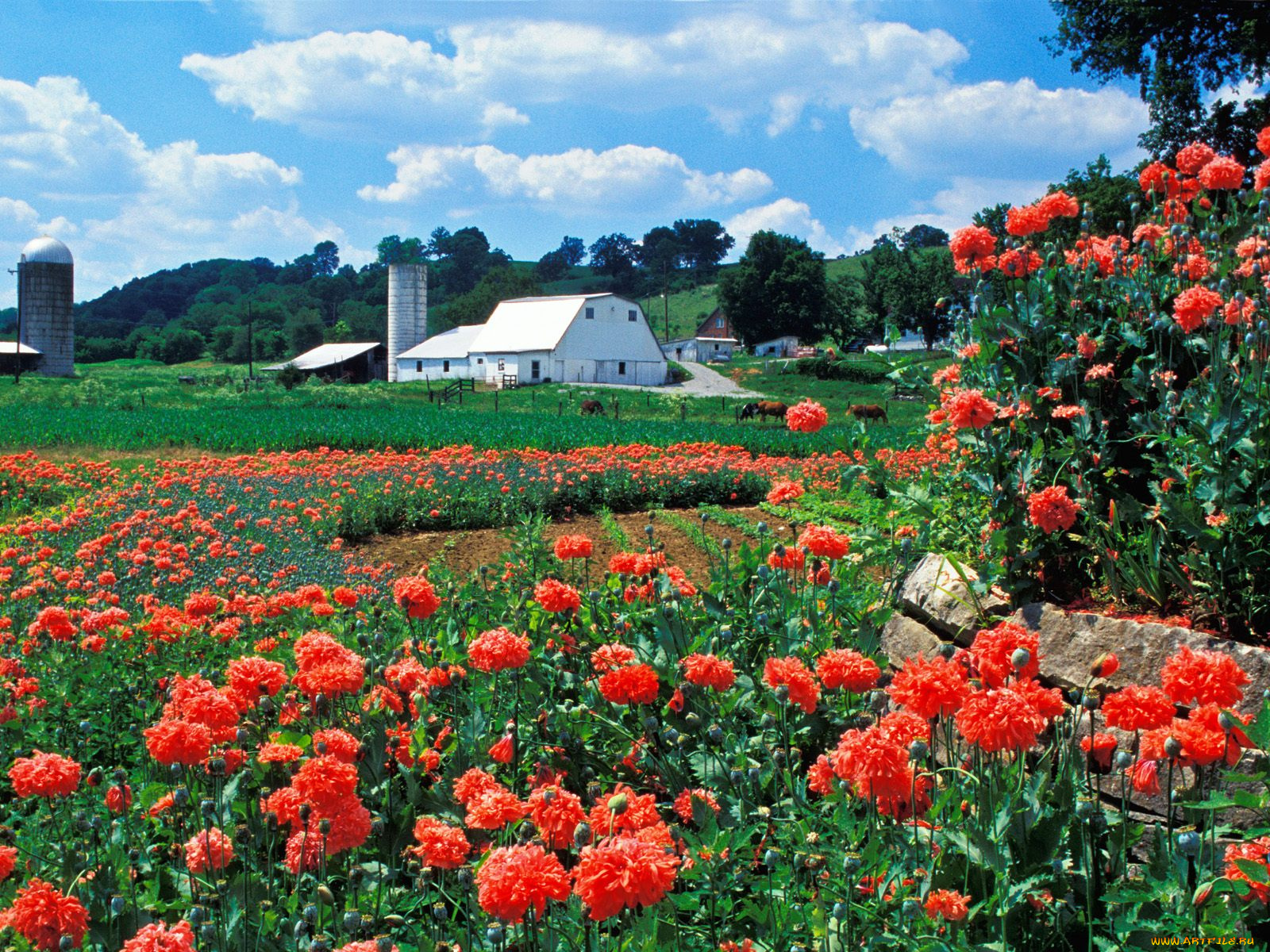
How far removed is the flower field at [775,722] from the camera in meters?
2.16

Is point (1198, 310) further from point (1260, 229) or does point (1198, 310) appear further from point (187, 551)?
point (187, 551)

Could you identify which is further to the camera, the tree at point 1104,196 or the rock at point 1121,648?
the tree at point 1104,196

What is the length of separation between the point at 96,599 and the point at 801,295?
75526mm

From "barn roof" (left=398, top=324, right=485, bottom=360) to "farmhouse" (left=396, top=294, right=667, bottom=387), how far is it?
0.22ft

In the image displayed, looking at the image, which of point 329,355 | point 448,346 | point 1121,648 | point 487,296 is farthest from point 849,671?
point 487,296

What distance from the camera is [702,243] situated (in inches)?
5492

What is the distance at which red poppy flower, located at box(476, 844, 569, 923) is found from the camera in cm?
173

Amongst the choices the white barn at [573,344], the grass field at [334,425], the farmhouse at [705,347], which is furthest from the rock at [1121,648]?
the farmhouse at [705,347]

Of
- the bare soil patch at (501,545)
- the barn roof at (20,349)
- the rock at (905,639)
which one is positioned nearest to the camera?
the rock at (905,639)

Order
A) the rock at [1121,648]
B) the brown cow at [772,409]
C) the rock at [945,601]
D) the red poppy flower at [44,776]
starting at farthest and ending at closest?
the brown cow at [772,409], the rock at [945,601], the rock at [1121,648], the red poppy flower at [44,776]

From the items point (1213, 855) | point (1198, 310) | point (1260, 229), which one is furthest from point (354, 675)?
point (1260, 229)

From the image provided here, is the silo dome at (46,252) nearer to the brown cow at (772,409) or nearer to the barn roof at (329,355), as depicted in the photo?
the barn roof at (329,355)

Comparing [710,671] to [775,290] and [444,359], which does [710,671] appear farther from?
[775,290]

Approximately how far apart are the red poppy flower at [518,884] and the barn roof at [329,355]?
64551 millimetres
